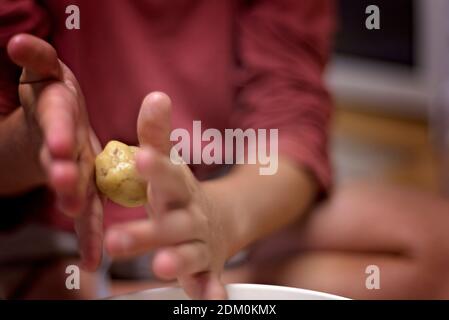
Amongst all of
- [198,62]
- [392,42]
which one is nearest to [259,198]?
[198,62]

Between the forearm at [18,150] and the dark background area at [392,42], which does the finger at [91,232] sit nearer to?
the forearm at [18,150]

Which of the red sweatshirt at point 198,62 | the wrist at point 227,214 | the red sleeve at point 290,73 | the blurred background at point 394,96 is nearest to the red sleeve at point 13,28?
the red sweatshirt at point 198,62

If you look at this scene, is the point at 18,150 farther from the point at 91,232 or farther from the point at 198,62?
the point at 198,62

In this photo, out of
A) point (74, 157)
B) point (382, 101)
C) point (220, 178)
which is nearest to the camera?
point (74, 157)

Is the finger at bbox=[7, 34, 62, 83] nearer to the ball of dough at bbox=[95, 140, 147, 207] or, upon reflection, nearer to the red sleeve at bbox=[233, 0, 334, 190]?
the ball of dough at bbox=[95, 140, 147, 207]

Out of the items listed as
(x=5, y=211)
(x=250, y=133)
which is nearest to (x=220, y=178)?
(x=250, y=133)
